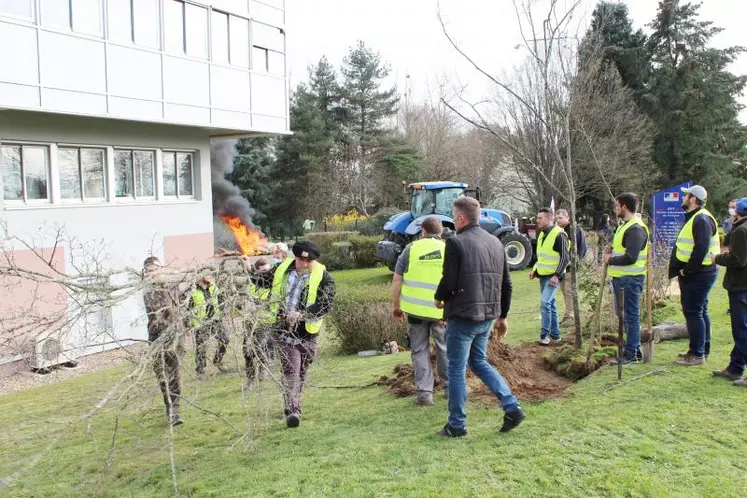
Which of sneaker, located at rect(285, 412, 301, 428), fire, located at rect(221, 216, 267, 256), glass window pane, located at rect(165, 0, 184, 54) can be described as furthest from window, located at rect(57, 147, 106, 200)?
sneaker, located at rect(285, 412, 301, 428)

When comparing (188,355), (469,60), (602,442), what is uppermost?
(469,60)

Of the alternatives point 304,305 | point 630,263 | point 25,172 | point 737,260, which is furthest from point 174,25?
point 737,260

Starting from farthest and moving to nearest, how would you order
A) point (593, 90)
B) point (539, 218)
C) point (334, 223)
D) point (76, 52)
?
1. point (334, 223)
2. point (593, 90)
3. point (76, 52)
4. point (539, 218)

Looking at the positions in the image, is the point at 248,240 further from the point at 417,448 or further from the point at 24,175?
the point at 417,448

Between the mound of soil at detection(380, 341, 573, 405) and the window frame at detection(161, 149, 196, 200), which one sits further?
the window frame at detection(161, 149, 196, 200)

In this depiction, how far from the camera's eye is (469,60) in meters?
7.86

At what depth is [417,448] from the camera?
17.3 ft

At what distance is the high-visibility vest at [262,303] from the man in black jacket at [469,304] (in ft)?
5.21

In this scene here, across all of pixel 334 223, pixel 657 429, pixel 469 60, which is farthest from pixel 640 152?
pixel 657 429

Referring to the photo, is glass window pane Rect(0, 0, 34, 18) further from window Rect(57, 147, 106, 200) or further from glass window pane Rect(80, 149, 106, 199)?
glass window pane Rect(80, 149, 106, 199)

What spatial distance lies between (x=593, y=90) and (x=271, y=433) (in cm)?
2652

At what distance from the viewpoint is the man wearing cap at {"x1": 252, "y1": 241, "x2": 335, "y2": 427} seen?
6.35 m

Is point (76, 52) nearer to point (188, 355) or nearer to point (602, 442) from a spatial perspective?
point (188, 355)

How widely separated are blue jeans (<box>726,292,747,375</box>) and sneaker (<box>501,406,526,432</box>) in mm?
2428
